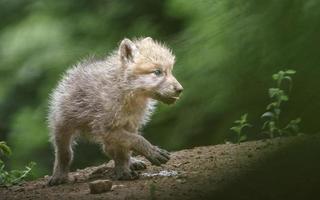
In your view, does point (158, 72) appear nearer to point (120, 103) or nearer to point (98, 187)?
point (120, 103)

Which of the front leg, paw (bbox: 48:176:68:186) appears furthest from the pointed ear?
paw (bbox: 48:176:68:186)

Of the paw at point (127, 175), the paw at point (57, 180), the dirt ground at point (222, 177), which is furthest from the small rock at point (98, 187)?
the paw at point (57, 180)

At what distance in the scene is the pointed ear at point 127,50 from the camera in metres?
4.23

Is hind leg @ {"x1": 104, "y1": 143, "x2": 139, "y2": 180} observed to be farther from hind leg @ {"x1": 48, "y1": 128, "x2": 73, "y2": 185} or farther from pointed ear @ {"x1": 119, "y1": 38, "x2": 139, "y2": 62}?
pointed ear @ {"x1": 119, "y1": 38, "x2": 139, "y2": 62}

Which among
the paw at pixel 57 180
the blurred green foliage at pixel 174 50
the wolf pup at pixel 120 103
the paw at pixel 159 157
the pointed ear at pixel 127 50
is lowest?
the paw at pixel 57 180

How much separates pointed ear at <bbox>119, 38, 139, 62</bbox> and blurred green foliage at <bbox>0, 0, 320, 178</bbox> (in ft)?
2.67

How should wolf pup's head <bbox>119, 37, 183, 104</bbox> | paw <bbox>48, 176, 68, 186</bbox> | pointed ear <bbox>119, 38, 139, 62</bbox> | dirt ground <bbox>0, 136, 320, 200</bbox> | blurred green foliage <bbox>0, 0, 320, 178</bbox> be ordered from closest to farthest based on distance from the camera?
dirt ground <bbox>0, 136, 320, 200</bbox>
wolf pup's head <bbox>119, 37, 183, 104</bbox>
pointed ear <bbox>119, 38, 139, 62</bbox>
paw <bbox>48, 176, 68, 186</bbox>
blurred green foliage <bbox>0, 0, 320, 178</bbox>

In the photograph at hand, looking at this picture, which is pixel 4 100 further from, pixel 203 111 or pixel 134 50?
pixel 134 50

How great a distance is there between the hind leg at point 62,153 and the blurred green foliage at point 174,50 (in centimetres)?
116

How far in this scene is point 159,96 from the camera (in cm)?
415

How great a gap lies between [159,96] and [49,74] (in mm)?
1845

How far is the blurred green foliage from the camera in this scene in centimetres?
499

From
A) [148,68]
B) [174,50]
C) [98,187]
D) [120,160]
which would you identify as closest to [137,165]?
[120,160]

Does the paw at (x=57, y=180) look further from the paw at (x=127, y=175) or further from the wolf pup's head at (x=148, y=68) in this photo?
the wolf pup's head at (x=148, y=68)
